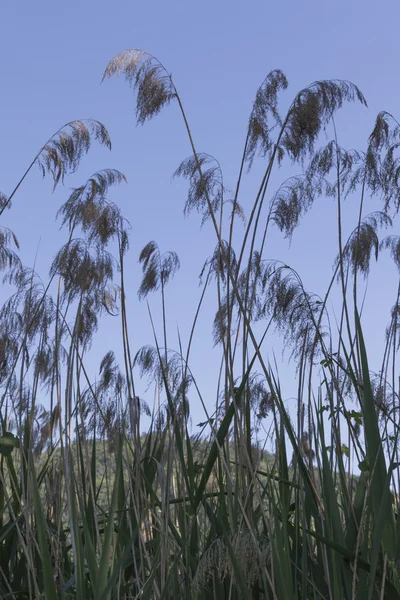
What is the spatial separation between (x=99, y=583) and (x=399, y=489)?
0.85 metres

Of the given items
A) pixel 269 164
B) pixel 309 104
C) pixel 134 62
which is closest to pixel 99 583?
pixel 269 164

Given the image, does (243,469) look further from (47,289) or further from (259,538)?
(47,289)

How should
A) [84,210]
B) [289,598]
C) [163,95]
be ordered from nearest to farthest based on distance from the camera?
[289,598] → [163,95] → [84,210]

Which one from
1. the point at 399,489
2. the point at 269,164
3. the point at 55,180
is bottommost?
the point at 399,489

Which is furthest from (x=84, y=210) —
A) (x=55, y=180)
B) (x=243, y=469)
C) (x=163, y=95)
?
(x=243, y=469)

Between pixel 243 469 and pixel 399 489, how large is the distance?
1.36 feet

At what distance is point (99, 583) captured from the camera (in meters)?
1.48

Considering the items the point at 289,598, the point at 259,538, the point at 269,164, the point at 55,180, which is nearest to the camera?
the point at 289,598

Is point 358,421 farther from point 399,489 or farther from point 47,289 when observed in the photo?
point 47,289

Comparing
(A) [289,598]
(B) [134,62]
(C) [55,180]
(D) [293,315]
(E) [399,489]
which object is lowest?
(A) [289,598]

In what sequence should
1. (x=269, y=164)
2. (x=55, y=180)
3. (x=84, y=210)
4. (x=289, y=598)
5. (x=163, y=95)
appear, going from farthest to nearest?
1. (x=55, y=180)
2. (x=84, y=210)
3. (x=163, y=95)
4. (x=269, y=164)
5. (x=289, y=598)

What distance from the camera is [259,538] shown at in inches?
72.3

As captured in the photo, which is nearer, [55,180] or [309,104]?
[309,104]

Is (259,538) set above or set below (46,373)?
below
